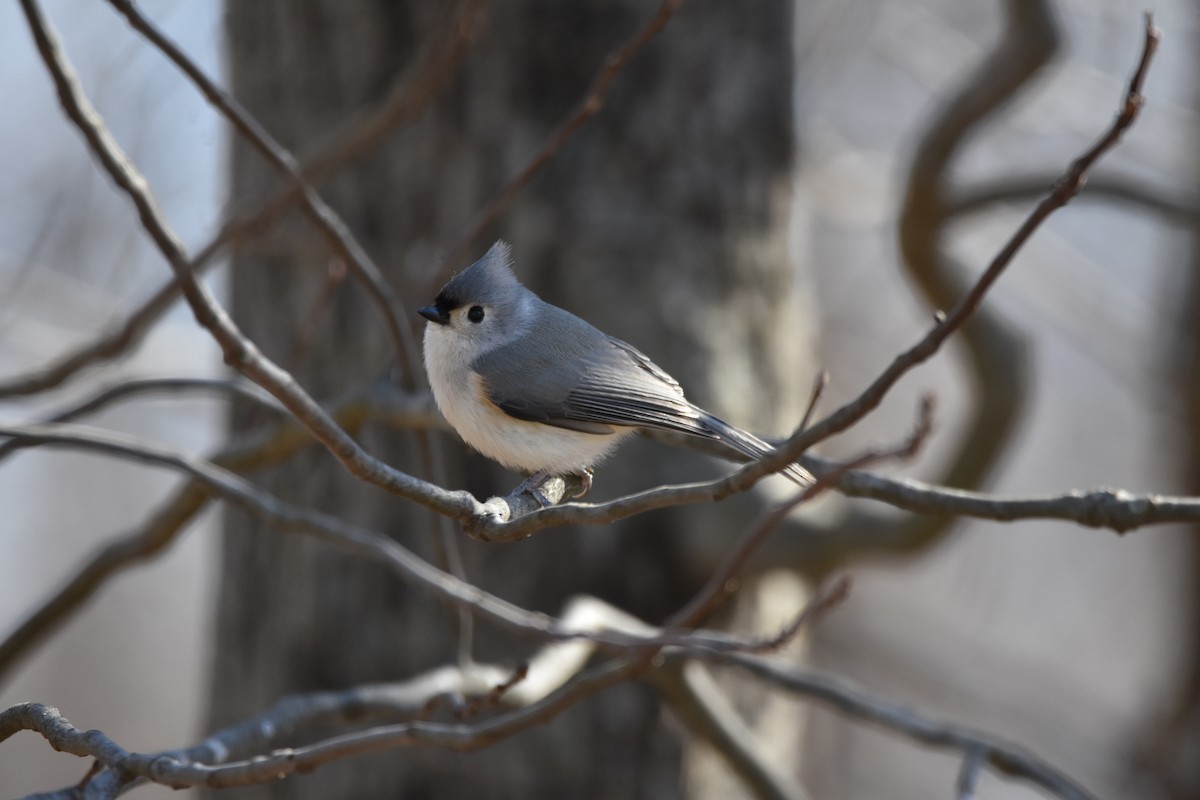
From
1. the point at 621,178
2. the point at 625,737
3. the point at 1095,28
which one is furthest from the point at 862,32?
the point at 625,737

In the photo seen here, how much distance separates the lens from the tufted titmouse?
1966 mm

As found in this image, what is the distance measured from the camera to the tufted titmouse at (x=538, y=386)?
1966mm

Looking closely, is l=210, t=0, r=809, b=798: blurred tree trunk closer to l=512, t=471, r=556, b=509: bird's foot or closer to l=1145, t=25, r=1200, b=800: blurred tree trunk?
l=512, t=471, r=556, b=509: bird's foot

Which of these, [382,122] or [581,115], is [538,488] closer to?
[581,115]

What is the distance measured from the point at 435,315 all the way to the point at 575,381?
0.29m

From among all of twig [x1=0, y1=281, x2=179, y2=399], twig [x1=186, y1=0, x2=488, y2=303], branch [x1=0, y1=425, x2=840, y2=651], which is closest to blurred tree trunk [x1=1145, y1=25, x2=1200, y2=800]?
branch [x1=0, y1=425, x2=840, y2=651]

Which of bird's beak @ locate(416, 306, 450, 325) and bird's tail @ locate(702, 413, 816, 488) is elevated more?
bird's beak @ locate(416, 306, 450, 325)

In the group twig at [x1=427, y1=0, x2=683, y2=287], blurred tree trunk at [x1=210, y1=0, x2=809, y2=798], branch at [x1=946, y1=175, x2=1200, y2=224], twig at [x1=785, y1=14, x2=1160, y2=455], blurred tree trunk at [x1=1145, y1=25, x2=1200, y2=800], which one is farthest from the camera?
blurred tree trunk at [x1=1145, y1=25, x2=1200, y2=800]

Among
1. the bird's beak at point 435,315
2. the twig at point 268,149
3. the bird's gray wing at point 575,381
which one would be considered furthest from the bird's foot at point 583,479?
the twig at point 268,149

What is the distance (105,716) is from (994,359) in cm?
879

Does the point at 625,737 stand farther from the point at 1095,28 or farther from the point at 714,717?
the point at 1095,28

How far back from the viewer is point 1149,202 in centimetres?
321

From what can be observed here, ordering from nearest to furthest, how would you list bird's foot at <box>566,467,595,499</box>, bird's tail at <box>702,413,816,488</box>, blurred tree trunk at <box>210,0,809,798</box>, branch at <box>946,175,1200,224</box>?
bird's tail at <box>702,413,816,488</box>
bird's foot at <box>566,467,595,499</box>
blurred tree trunk at <box>210,0,809,798</box>
branch at <box>946,175,1200,224</box>

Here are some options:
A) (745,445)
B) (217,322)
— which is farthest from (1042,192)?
(217,322)
